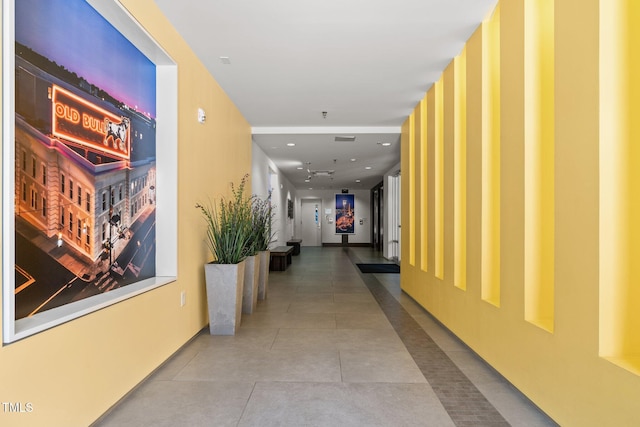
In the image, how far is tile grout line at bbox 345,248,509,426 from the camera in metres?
2.33

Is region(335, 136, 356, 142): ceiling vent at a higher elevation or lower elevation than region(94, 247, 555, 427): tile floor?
higher

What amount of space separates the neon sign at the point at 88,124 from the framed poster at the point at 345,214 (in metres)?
15.7

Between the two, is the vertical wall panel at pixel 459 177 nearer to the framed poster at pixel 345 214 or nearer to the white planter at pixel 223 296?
the white planter at pixel 223 296

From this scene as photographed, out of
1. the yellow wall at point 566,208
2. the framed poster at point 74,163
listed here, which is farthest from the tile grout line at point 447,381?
the framed poster at point 74,163

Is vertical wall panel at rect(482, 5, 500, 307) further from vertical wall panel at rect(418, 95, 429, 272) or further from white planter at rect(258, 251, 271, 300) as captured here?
white planter at rect(258, 251, 271, 300)

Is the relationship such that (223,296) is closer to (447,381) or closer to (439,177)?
(447,381)

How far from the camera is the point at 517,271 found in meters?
2.70

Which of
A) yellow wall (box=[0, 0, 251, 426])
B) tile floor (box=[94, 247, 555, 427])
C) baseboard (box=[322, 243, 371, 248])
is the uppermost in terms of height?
yellow wall (box=[0, 0, 251, 426])

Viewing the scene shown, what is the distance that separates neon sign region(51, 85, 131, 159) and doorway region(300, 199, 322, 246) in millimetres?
15659

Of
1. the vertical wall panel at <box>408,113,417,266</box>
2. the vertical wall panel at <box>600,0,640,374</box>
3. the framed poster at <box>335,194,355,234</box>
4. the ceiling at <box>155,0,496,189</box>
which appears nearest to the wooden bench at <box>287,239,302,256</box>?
the framed poster at <box>335,194,355,234</box>

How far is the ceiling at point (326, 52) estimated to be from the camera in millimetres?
3080

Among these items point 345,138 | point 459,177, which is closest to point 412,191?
point 345,138

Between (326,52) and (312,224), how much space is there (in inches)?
586

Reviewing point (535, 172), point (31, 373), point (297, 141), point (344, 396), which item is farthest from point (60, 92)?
point (297, 141)
